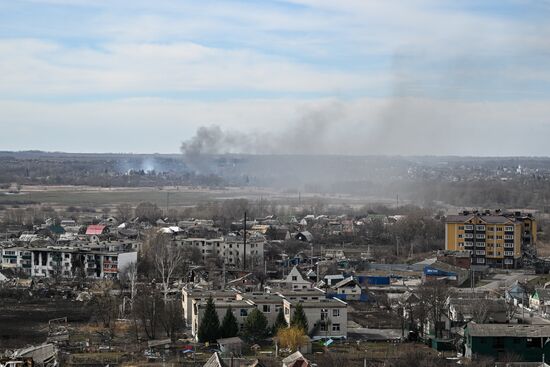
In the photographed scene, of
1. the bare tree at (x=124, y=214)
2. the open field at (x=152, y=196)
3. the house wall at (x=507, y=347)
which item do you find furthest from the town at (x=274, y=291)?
the open field at (x=152, y=196)

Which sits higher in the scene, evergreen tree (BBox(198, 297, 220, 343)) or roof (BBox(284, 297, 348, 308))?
roof (BBox(284, 297, 348, 308))

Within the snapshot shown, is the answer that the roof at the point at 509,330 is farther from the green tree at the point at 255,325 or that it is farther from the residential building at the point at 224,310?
the residential building at the point at 224,310

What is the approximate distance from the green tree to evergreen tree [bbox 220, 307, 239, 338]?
0.18m

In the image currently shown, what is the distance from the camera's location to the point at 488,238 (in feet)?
83.6

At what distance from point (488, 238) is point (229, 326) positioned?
12.7m

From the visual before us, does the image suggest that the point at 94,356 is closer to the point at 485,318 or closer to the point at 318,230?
the point at 485,318

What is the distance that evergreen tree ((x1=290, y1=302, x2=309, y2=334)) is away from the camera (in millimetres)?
14328

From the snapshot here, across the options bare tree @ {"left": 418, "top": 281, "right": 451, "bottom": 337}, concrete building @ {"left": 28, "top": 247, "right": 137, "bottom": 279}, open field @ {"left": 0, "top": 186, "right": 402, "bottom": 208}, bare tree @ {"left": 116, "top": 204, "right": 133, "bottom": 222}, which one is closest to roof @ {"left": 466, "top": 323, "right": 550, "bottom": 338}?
bare tree @ {"left": 418, "top": 281, "right": 451, "bottom": 337}

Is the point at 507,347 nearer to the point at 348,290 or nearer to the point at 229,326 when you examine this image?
the point at 229,326

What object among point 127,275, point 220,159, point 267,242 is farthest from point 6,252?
point 220,159

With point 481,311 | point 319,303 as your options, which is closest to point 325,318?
point 319,303

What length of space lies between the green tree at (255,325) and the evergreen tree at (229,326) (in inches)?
6.9

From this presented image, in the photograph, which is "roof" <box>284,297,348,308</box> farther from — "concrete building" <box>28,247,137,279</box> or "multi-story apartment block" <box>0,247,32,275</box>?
"multi-story apartment block" <box>0,247,32,275</box>

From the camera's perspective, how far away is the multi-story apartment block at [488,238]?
25219 millimetres
